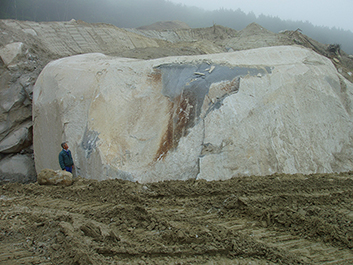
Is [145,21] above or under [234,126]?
above

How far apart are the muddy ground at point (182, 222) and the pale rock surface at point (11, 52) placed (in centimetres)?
516

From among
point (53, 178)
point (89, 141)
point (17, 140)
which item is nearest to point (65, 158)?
point (89, 141)

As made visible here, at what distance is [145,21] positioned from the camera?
1391 cm

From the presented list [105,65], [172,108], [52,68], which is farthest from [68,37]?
[172,108]

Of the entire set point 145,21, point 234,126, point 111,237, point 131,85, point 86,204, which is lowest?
point 86,204

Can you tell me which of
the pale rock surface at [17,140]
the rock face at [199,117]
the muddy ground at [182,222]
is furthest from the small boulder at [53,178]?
the pale rock surface at [17,140]

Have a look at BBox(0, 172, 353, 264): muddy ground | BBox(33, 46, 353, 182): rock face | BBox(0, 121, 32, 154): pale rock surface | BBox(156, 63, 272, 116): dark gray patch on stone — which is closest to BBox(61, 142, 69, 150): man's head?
BBox(33, 46, 353, 182): rock face

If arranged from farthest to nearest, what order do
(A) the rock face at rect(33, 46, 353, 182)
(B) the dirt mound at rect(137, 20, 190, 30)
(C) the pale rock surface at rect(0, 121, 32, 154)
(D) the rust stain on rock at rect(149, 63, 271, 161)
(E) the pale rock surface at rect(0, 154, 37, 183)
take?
(B) the dirt mound at rect(137, 20, 190, 30), (C) the pale rock surface at rect(0, 121, 32, 154), (E) the pale rock surface at rect(0, 154, 37, 183), (D) the rust stain on rock at rect(149, 63, 271, 161), (A) the rock face at rect(33, 46, 353, 182)

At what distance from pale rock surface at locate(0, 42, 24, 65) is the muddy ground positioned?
516 centimetres

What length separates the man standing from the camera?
3.83m

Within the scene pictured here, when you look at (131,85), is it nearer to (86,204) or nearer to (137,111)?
(137,111)

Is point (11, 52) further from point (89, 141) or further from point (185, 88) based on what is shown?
point (185, 88)

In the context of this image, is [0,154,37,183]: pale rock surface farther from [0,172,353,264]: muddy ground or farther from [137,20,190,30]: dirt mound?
[137,20,190,30]: dirt mound

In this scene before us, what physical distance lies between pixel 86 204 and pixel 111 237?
0.69 metres
